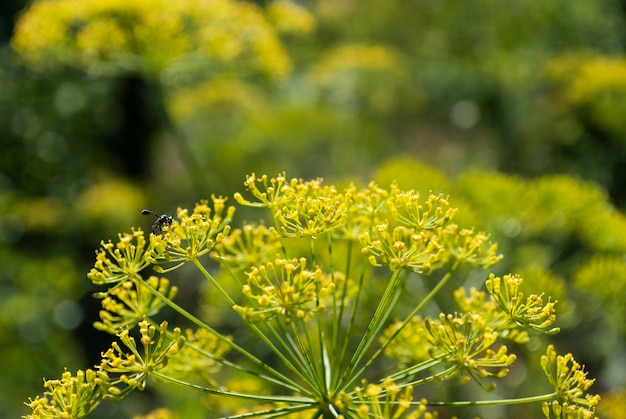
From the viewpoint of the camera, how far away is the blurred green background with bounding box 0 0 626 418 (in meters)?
3.91

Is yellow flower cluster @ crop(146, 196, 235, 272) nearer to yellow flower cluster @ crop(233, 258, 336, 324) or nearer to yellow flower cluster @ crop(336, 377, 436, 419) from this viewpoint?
yellow flower cluster @ crop(233, 258, 336, 324)

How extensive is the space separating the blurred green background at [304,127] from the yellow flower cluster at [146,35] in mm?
19

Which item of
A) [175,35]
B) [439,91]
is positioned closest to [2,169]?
[175,35]

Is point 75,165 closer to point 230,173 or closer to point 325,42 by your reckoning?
point 230,173

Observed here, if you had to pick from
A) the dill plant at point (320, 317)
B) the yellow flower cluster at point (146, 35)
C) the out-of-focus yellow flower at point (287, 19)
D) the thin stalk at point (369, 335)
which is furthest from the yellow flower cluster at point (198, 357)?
the out-of-focus yellow flower at point (287, 19)

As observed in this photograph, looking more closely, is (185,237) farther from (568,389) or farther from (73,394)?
(568,389)

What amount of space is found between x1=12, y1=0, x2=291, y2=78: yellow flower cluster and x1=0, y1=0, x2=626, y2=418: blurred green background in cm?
2

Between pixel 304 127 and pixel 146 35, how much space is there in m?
2.84

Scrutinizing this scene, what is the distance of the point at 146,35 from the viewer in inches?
135

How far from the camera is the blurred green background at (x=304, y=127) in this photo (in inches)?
154

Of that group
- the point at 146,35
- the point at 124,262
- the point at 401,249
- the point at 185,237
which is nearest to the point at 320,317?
the point at 401,249

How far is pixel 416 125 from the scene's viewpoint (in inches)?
310

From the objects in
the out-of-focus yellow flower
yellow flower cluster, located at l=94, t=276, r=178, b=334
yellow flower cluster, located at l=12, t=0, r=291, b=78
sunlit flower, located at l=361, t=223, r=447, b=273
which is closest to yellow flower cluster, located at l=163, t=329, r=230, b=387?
yellow flower cluster, located at l=94, t=276, r=178, b=334

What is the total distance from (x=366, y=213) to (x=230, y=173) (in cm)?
405
